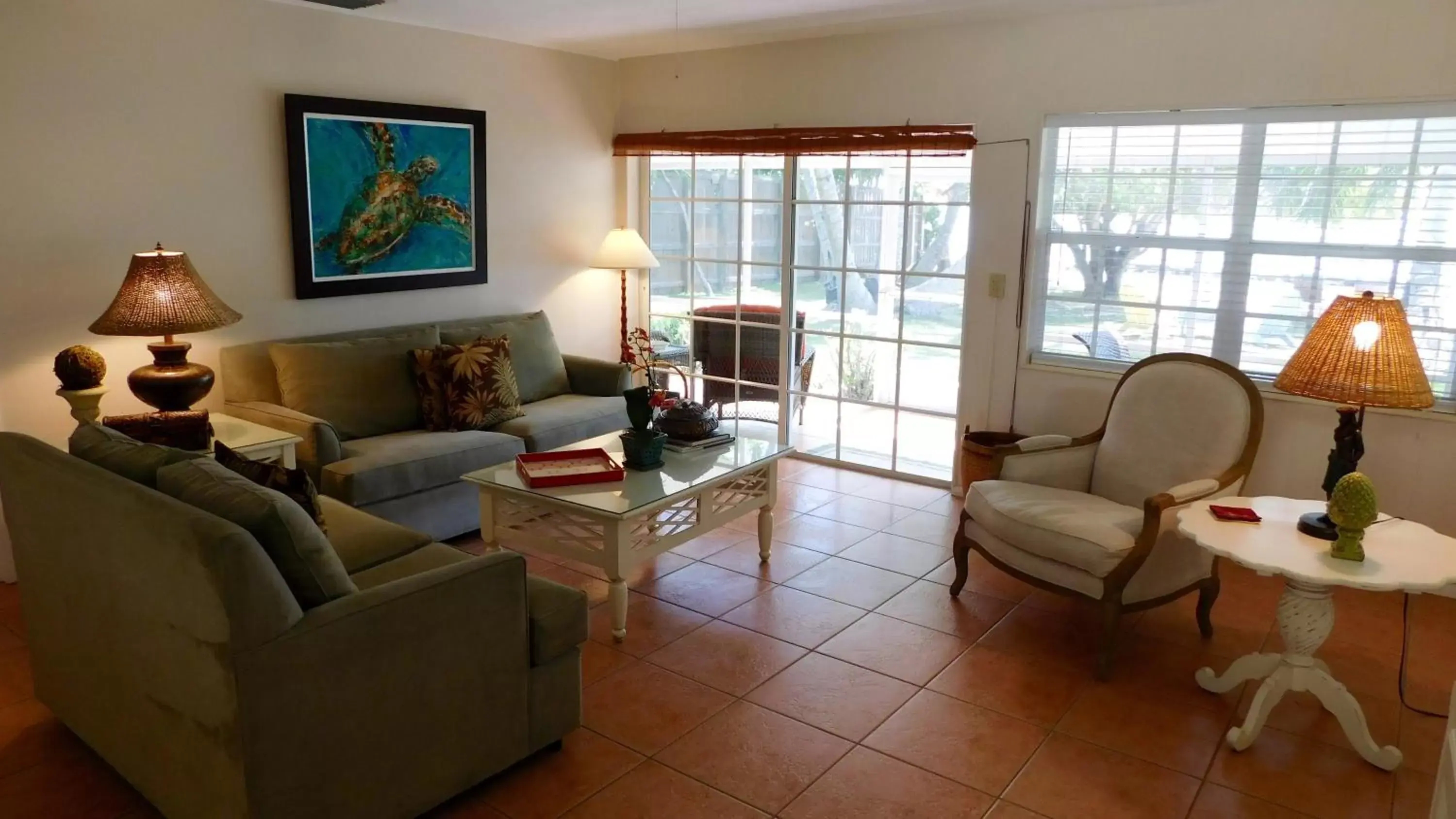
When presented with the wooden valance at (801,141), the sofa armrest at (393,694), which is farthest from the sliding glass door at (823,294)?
the sofa armrest at (393,694)

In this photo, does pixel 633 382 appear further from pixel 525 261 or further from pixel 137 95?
pixel 137 95

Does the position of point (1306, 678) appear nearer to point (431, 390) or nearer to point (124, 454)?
point (124, 454)

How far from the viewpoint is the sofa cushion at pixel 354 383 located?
4.11 meters

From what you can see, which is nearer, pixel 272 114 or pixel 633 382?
pixel 272 114

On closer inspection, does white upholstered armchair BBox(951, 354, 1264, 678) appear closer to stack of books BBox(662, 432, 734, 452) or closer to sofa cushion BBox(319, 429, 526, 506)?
stack of books BBox(662, 432, 734, 452)

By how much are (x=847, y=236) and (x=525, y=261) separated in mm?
1773

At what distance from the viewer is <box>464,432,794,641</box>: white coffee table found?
3.19m

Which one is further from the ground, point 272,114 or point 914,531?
point 272,114

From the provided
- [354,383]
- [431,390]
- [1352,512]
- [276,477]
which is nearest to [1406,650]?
[1352,512]

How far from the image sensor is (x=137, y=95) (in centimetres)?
378

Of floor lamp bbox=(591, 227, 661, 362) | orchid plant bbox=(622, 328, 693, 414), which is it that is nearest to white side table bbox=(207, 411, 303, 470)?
orchid plant bbox=(622, 328, 693, 414)

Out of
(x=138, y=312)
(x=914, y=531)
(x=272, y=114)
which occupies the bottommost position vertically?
(x=914, y=531)

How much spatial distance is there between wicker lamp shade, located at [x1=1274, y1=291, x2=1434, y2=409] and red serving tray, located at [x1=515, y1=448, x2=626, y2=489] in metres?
2.19

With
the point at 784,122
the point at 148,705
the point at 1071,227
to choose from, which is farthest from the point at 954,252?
the point at 148,705
